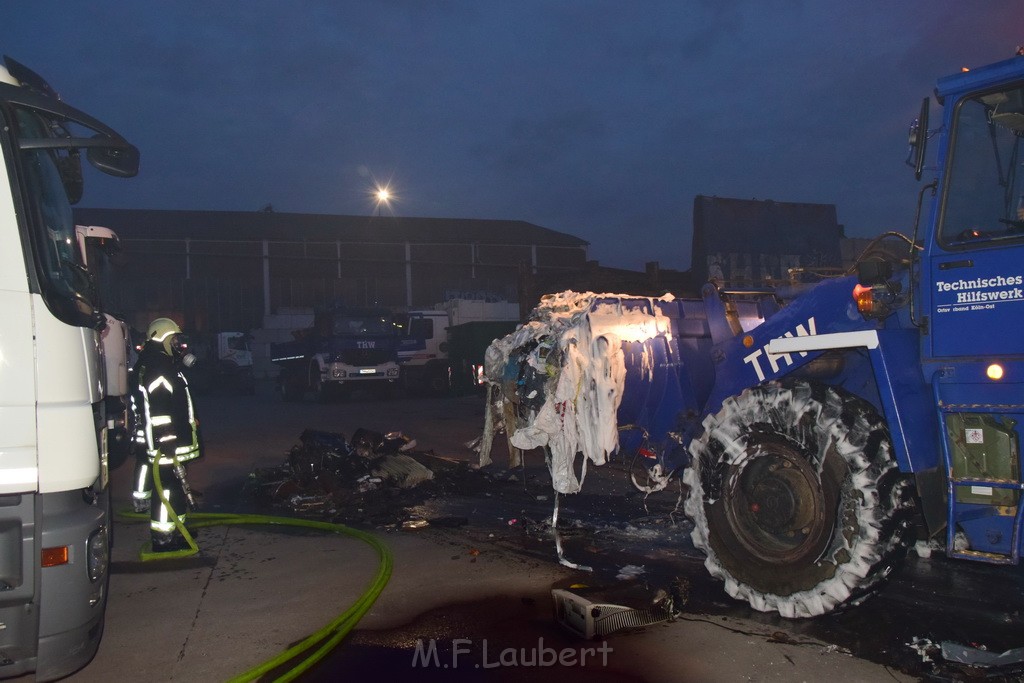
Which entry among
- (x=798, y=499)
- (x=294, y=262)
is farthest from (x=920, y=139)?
(x=294, y=262)

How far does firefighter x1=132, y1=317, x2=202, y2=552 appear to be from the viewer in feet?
20.6

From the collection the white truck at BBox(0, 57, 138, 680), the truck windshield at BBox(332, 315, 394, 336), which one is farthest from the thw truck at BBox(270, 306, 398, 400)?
the white truck at BBox(0, 57, 138, 680)

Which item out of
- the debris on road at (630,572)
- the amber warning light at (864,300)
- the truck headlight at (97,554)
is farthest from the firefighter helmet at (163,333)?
the amber warning light at (864,300)

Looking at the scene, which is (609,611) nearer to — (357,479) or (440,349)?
(357,479)

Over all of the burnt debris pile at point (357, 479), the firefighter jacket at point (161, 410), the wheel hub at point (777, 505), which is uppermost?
the firefighter jacket at point (161, 410)

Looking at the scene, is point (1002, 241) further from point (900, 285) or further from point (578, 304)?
point (578, 304)

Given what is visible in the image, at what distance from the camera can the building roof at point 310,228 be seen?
134 feet

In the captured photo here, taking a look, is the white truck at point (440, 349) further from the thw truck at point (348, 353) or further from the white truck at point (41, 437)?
the white truck at point (41, 437)

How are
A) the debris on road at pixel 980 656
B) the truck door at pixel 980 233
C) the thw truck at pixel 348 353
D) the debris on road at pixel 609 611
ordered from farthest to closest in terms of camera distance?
the thw truck at pixel 348 353
the debris on road at pixel 609 611
the truck door at pixel 980 233
the debris on road at pixel 980 656

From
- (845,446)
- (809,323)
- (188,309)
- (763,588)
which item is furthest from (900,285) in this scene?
(188,309)

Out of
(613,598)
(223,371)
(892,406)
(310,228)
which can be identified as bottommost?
(613,598)

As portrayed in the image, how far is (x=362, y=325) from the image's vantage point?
71.7 feet

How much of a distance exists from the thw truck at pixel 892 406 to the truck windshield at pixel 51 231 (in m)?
3.73

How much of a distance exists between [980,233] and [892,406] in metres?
1.03
